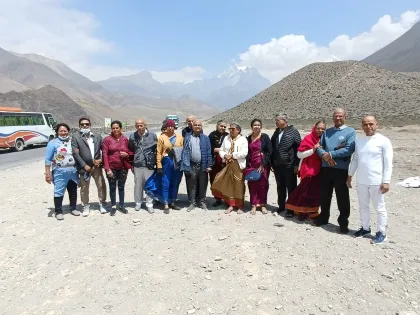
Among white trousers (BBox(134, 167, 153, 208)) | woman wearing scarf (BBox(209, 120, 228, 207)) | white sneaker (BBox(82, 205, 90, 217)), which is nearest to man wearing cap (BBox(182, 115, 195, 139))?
woman wearing scarf (BBox(209, 120, 228, 207))

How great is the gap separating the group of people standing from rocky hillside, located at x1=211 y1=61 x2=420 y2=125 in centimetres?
5010

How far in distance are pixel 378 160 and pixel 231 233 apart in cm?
247

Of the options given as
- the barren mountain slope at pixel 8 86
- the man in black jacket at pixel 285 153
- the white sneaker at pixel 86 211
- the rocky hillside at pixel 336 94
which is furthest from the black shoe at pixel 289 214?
the barren mountain slope at pixel 8 86

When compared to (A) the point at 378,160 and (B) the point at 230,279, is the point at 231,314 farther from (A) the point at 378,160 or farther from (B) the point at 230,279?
(A) the point at 378,160

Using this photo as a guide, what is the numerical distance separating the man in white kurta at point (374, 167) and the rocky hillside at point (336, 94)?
50614mm

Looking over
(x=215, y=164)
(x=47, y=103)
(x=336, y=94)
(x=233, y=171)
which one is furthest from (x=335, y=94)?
(x=47, y=103)

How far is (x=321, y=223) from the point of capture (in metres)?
5.47

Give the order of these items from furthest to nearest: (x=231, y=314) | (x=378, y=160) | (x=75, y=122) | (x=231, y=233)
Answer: (x=75, y=122), (x=231, y=233), (x=378, y=160), (x=231, y=314)

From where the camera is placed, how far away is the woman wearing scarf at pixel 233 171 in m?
5.99

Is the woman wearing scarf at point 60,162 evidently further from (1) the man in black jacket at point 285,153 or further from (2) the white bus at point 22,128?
(2) the white bus at point 22,128

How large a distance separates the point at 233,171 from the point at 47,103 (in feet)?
304

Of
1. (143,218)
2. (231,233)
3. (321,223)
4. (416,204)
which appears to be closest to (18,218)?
(143,218)

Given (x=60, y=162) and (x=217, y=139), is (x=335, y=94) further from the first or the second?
(x=60, y=162)

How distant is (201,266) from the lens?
4.20 m
